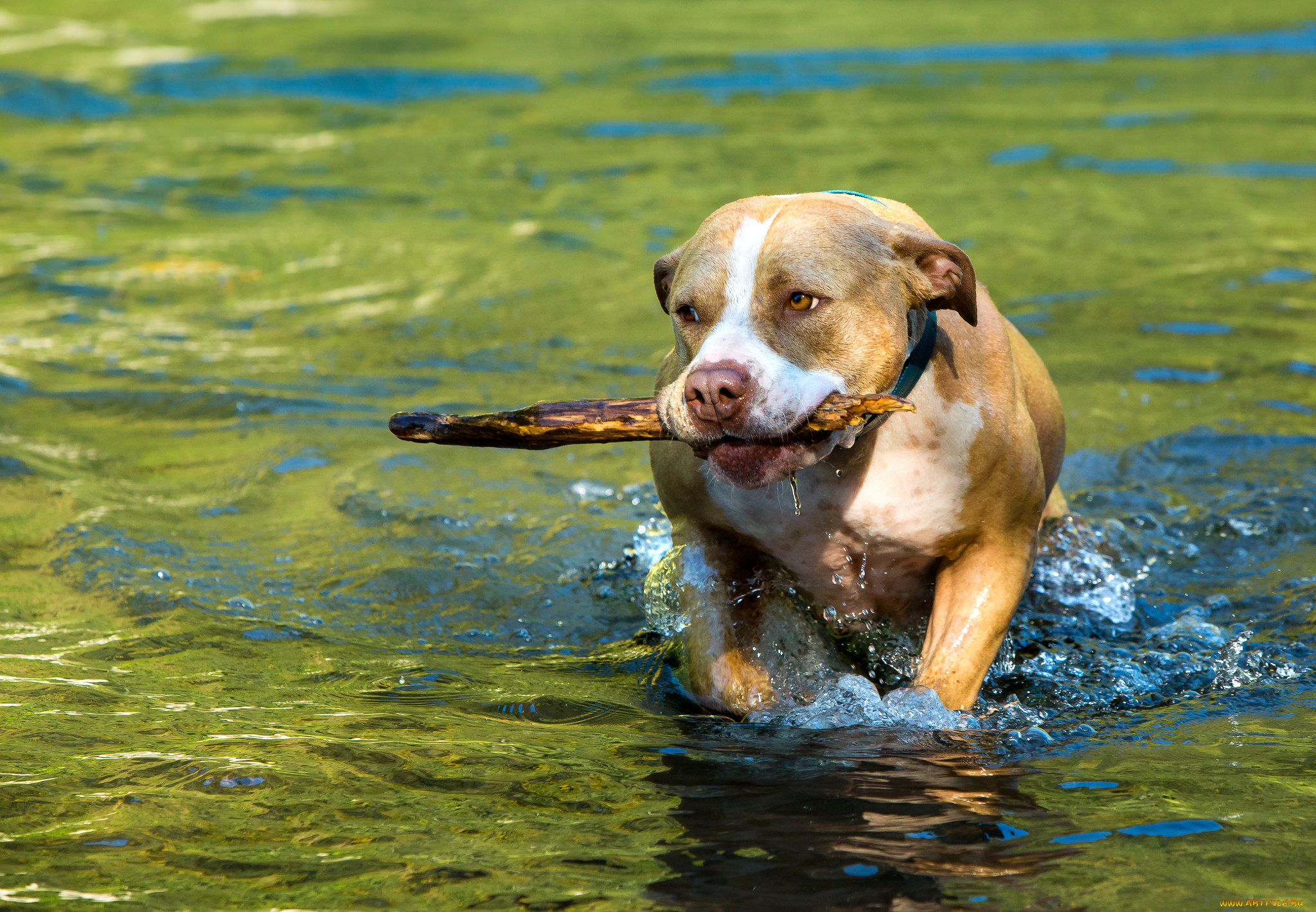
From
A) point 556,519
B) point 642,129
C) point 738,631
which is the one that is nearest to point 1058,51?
point 642,129

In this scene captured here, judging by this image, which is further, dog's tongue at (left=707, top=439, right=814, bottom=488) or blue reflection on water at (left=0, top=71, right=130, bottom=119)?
blue reflection on water at (left=0, top=71, right=130, bottom=119)

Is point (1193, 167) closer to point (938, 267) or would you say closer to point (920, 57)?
point (920, 57)

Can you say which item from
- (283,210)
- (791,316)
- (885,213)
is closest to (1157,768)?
(791,316)

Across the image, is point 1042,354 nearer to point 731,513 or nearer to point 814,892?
point 731,513

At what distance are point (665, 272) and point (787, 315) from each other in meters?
0.67

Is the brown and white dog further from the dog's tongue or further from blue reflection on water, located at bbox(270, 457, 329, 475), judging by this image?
blue reflection on water, located at bbox(270, 457, 329, 475)

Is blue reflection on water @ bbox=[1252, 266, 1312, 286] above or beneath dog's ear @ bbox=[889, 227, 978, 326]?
beneath

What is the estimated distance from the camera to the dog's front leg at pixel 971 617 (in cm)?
436

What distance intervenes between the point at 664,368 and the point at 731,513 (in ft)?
1.63

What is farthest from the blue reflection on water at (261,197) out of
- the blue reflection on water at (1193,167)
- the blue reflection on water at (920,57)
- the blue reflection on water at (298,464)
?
the blue reflection on water at (1193,167)

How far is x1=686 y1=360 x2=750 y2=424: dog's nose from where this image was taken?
A: 3752 mm

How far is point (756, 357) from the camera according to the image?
152 inches

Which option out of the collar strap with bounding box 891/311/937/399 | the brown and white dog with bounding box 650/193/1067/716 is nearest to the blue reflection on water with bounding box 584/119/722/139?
the brown and white dog with bounding box 650/193/1067/716

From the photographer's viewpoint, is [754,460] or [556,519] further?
[556,519]
